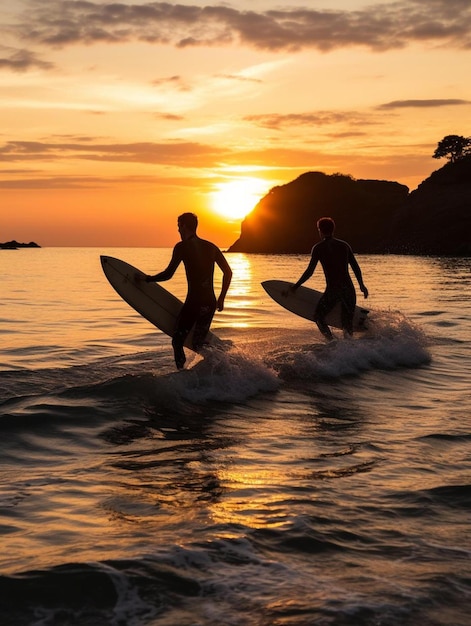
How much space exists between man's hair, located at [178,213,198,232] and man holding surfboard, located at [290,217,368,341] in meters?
3.25

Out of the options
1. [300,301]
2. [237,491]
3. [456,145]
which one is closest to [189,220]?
[237,491]

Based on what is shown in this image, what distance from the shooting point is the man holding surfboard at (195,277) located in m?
9.28

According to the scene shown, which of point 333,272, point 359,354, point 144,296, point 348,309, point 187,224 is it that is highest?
point 187,224

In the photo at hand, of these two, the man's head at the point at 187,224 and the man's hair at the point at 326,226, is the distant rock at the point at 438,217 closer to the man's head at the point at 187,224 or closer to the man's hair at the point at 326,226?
the man's hair at the point at 326,226

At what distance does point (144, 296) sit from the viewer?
1099 cm

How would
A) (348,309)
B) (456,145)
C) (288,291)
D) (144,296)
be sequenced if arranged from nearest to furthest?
(144,296) → (348,309) → (288,291) → (456,145)

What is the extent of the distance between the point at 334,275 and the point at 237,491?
7.35m

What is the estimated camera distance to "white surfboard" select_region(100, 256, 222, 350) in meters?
11.0

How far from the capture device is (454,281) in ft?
125

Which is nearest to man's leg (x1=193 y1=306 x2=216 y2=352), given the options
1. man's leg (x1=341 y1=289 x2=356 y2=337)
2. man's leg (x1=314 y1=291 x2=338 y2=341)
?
man's leg (x1=314 y1=291 x2=338 y2=341)

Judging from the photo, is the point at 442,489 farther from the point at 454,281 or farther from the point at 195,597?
the point at 454,281

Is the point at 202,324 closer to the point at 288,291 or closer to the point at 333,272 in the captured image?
the point at 333,272

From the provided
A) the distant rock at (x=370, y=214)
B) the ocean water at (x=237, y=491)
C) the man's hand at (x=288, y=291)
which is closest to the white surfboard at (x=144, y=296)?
the ocean water at (x=237, y=491)

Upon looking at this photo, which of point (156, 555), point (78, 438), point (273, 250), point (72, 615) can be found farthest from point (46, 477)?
point (273, 250)
